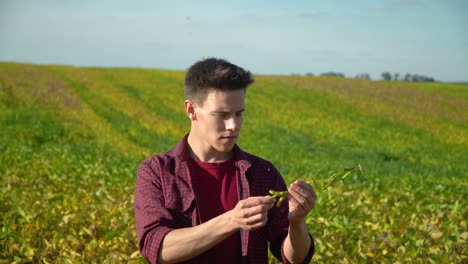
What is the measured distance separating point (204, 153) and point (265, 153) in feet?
56.4

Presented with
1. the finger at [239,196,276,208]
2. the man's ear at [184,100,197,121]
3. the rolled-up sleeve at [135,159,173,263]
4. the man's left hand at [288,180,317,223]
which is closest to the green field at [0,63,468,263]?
the rolled-up sleeve at [135,159,173,263]

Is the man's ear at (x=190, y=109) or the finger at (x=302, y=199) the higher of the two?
the man's ear at (x=190, y=109)

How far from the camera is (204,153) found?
284 cm

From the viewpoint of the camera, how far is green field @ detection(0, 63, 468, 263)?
16.8 ft

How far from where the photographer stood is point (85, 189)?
796 cm

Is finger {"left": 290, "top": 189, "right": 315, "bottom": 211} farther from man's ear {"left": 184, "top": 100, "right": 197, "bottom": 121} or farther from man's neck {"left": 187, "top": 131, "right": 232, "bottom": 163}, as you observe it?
man's ear {"left": 184, "top": 100, "right": 197, "bottom": 121}

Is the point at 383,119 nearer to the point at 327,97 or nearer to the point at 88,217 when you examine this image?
the point at 327,97

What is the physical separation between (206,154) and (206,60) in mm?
435

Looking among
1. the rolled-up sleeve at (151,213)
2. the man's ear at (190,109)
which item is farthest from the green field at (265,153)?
the man's ear at (190,109)

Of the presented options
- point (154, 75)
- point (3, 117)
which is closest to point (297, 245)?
point (3, 117)

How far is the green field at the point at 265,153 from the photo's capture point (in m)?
5.11

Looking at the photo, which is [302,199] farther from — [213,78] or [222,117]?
[213,78]

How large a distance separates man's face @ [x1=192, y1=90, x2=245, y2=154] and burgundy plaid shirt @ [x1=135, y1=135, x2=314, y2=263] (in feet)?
0.53

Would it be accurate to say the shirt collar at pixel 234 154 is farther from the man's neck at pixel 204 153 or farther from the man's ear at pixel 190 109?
the man's ear at pixel 190 109
